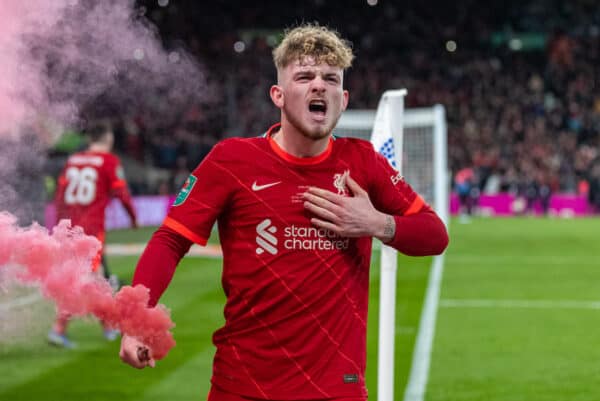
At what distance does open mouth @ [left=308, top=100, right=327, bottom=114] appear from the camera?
326 cm

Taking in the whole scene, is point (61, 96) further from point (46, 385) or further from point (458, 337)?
point (458, 337)

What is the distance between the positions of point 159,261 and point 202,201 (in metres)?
0.28

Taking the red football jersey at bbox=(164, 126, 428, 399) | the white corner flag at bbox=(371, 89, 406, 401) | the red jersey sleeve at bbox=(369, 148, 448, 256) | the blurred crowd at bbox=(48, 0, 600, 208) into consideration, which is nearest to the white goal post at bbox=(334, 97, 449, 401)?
the white corner flag at bbox=(371, 89, 406, 401)

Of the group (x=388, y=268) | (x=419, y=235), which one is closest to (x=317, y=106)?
(x=419, y=235)

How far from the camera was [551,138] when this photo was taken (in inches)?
1416

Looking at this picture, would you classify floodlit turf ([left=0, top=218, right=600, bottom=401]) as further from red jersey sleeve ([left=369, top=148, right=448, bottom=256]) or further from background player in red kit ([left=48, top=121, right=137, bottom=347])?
red jersey sleeve ([left=369, top=148, right=448, bottom=256])

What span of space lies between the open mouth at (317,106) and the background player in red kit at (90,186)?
5.70 m

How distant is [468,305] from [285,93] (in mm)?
8525

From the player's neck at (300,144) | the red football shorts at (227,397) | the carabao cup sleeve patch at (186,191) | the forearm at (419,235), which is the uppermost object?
the player's neck at (300,144)

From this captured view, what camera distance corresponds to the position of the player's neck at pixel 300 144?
3.35m

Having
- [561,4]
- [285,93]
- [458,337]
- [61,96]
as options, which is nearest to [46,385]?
[61,96]

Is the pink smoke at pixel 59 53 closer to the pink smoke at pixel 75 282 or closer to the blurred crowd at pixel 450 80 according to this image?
the pink smoke at pixel 75 282

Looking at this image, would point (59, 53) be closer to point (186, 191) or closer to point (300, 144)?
point (186, 191)

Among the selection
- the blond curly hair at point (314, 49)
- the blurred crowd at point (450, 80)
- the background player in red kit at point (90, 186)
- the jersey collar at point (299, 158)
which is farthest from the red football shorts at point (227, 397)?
the blurred crowd at point (450, 80)
